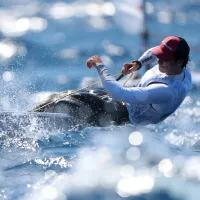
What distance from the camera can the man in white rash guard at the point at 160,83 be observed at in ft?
16.2

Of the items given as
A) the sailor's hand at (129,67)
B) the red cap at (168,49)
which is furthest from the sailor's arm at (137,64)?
the red cap at (168,49)

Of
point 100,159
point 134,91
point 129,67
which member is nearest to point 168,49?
point 134,91

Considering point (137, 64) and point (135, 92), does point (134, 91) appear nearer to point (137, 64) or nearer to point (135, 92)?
point (135, 92)

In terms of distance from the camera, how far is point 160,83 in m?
5.14

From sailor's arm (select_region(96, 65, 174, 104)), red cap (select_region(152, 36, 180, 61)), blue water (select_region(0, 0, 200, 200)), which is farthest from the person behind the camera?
red cap (select_region(152, 36, 180, 61))

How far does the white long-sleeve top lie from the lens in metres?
4.93

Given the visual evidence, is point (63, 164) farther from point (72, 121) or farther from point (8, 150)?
point (72, 121)

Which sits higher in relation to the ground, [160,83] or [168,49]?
[168,49]

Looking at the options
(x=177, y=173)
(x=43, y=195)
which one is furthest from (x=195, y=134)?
(x=43, y=195)

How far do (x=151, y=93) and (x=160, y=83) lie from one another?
8.2 inches

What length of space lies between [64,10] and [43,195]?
19.8 m

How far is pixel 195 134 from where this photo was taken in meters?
6.34

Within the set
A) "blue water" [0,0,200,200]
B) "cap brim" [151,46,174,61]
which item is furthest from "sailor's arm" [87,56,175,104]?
"blue water" [0,0,200,200]

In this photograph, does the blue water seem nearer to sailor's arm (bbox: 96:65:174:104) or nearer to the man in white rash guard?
the man in white rash guard
